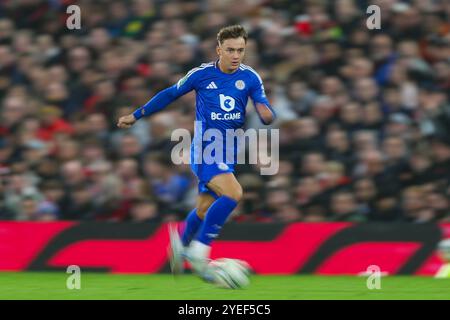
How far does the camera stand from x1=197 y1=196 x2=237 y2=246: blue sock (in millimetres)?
7984

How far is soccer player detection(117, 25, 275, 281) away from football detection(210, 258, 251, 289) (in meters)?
0.08

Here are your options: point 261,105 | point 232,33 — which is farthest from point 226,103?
point 232,33

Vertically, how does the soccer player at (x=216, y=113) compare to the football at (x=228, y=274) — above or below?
above

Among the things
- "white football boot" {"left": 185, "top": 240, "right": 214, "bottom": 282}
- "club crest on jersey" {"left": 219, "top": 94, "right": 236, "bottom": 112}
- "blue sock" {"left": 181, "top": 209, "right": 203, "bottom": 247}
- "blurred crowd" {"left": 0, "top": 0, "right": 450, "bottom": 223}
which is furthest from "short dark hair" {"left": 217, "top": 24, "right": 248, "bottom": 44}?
"blurred crowd" {"left": 0, "top": 0, "right": 450, "bottom": 223}

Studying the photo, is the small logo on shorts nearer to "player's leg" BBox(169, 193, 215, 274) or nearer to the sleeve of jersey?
"player's leg" BBox(169, 193, 215, 274)

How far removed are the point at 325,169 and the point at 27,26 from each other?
457 cm

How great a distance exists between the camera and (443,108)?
11.1 m

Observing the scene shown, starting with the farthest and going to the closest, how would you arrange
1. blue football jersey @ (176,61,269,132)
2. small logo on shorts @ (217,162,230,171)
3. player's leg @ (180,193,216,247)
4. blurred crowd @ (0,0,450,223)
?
1. blurred crowd @ (0,0,450,223)
2. player's leg @ (180,193,216,247)
3. blue football jersey @ (176,61,269,132)
4. small logo on shorts @ (217,162,230,171)

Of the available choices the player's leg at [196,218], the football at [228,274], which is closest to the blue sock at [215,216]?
the football at [228,274]

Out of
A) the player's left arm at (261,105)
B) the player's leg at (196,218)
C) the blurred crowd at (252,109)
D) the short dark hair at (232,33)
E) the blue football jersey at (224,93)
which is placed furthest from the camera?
the blurred crowd at (252,109)

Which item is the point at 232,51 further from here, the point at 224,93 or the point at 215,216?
the point at 215,216

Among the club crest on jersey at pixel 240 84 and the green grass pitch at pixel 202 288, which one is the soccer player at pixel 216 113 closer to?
the club crest on jersey at pixel 240 84

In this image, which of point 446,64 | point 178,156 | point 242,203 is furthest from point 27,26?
point 446,64

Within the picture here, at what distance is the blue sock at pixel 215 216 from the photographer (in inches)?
314
